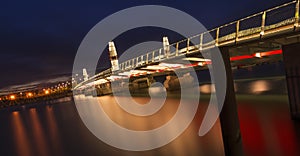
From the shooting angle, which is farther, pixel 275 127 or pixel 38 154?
pixel 38 154

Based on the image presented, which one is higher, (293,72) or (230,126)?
(293,72)

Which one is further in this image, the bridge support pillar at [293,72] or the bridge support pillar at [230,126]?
the bridge support pillar at [293,72]

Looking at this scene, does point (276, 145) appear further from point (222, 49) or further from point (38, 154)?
point (38, 154)

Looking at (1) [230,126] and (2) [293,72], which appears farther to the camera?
(2) [293,72]

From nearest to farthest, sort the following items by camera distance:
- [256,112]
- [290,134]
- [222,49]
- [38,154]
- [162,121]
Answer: [222,49] < [290,134] < [38,154] < [256,112] < [162,121]

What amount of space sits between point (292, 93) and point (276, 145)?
444 cm

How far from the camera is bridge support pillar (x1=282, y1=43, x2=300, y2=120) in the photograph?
59.7 ft

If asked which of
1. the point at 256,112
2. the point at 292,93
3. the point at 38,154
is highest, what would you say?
the point at 292,93

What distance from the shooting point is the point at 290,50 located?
60.0 ft

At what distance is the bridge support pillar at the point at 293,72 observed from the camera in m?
18.2

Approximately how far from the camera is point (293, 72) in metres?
19.0

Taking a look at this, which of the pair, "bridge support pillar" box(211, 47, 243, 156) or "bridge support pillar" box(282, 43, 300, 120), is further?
"bridge support pillar" box(282, 43, 300, 120)

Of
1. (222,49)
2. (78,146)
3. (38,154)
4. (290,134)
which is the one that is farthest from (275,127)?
(38,154)

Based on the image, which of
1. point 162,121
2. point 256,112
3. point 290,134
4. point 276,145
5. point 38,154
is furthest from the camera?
point 162,121
